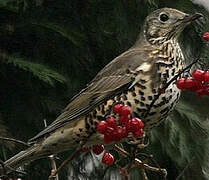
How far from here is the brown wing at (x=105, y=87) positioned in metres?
2.07

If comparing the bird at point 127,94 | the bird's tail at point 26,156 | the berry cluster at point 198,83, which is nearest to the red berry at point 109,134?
the berry cluster at point 198,83

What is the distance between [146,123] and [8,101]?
69 centimetres

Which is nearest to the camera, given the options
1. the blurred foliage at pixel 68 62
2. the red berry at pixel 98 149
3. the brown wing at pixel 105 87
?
the red berry at pixel 98 149

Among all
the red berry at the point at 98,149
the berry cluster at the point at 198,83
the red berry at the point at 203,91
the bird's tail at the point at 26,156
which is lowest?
the bird's tail at the point at 26,156

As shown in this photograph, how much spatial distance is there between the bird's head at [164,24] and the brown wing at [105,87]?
150 mm

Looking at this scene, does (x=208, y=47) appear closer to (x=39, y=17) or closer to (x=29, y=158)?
(x=39, y=17)

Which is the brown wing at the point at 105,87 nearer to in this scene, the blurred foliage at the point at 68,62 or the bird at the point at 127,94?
the bird at the point at 127,94

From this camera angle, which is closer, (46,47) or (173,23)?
(173,23)

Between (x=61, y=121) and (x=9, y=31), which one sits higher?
(x=9, y=31)

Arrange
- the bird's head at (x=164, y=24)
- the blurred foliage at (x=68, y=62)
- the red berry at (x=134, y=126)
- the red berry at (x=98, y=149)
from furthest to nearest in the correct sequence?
the blurred foliage at (x=68, y=62), the bird's head at (x=164, y=24), the red berry at (x=98, y=149), the red berry at (x=134, y=126)

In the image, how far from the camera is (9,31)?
2420 mm

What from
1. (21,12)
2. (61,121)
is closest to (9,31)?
(21,12)

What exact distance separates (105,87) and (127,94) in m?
0.16

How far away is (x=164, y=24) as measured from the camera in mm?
2346
